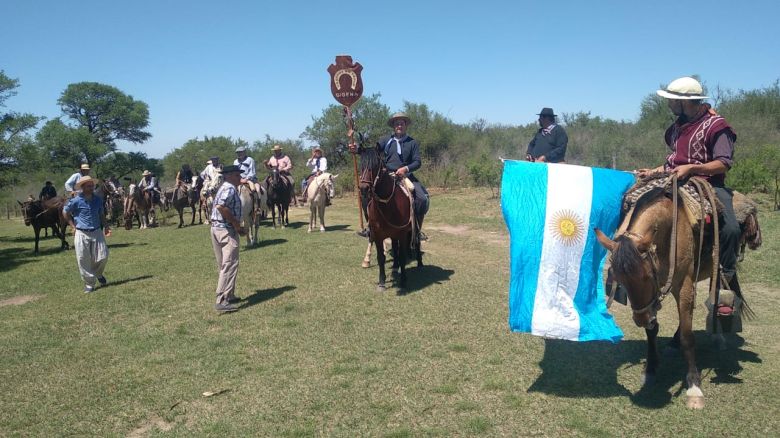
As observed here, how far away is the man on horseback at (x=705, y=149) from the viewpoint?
432cm

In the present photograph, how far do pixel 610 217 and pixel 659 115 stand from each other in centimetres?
2687

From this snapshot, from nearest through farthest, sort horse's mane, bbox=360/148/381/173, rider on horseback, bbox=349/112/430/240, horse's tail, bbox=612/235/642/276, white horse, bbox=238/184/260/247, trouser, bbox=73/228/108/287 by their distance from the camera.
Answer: horse's tail, bbox=612/235/642/276, horse's mane, bbox=360/148/381/173, rider on horseback, bbox=349/112/430/240, trouser, bbox=73/228/108/287, white horse, bbox=238/184/260/247

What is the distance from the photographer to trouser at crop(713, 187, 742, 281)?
14.6 feet

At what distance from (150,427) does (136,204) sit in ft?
56.7

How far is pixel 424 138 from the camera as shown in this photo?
3119 cm

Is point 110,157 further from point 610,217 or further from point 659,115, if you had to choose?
point 610,217

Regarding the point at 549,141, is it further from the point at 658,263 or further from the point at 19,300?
the point at 19,300

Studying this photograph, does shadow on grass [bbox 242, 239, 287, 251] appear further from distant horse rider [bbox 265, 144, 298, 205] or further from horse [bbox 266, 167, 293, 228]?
distant horse rider [bbox 265, 144, 298, 205]

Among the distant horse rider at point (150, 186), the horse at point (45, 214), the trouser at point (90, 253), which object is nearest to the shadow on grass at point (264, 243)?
the trouser at point (90, 253)

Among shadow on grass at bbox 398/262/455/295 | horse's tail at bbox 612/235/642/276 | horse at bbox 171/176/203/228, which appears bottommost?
shadow on grass at bbox 398/262/455/295

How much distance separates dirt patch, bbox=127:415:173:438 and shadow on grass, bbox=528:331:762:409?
10.3 ft

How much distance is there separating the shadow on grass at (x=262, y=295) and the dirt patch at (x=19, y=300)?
13.6 ft

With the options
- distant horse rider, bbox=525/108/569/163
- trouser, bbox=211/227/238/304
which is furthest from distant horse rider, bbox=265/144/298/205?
distant horse rider, bbox=525/108/569/163

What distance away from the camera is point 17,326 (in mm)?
7266
